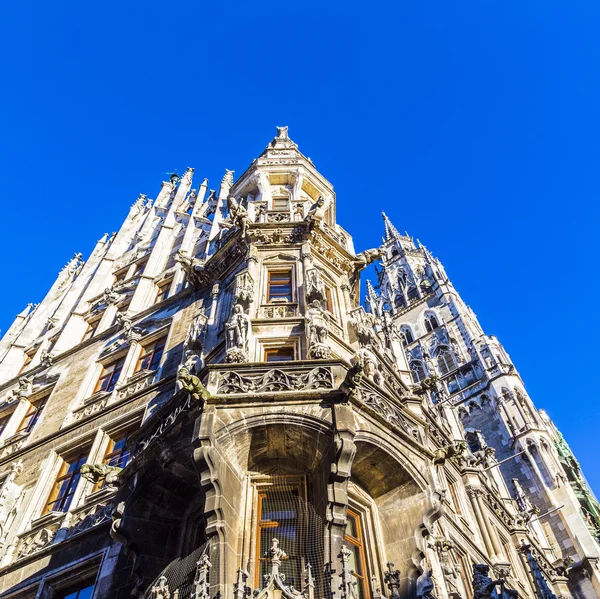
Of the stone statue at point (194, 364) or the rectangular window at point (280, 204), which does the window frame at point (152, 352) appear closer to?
the stone statue at point (194, 364)

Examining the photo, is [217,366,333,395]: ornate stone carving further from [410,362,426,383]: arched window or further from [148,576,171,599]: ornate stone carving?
[410,362,426,383]: arched window

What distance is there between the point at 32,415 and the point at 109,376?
3534 millimetres

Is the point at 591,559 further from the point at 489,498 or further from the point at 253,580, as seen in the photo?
the point at 253,580

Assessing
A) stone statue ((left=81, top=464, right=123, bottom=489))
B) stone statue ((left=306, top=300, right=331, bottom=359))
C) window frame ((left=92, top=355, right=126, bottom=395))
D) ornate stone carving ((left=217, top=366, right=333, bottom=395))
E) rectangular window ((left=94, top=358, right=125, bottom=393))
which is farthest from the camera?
rectangular window ((left=94, top=358, right=125, bottom=393))

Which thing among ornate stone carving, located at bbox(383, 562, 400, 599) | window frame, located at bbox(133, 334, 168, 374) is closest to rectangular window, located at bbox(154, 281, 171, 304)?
window frame, located at bbox(133, 334, 168, 374)

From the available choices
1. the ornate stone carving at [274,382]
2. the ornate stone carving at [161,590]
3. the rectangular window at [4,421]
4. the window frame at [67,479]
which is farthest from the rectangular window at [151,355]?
the ornate stone carving at [161,590]

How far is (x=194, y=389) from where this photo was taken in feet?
36.0

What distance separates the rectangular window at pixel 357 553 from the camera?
10.5m

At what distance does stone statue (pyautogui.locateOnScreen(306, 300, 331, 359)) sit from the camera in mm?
12933

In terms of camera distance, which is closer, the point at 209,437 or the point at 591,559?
the point at 209,437

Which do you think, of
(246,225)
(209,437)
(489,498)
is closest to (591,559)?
(489,498)

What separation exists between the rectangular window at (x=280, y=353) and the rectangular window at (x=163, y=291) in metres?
8.94

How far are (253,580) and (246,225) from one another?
36.2 ft

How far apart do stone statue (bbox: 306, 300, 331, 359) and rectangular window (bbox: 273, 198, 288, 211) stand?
24.6 feet
